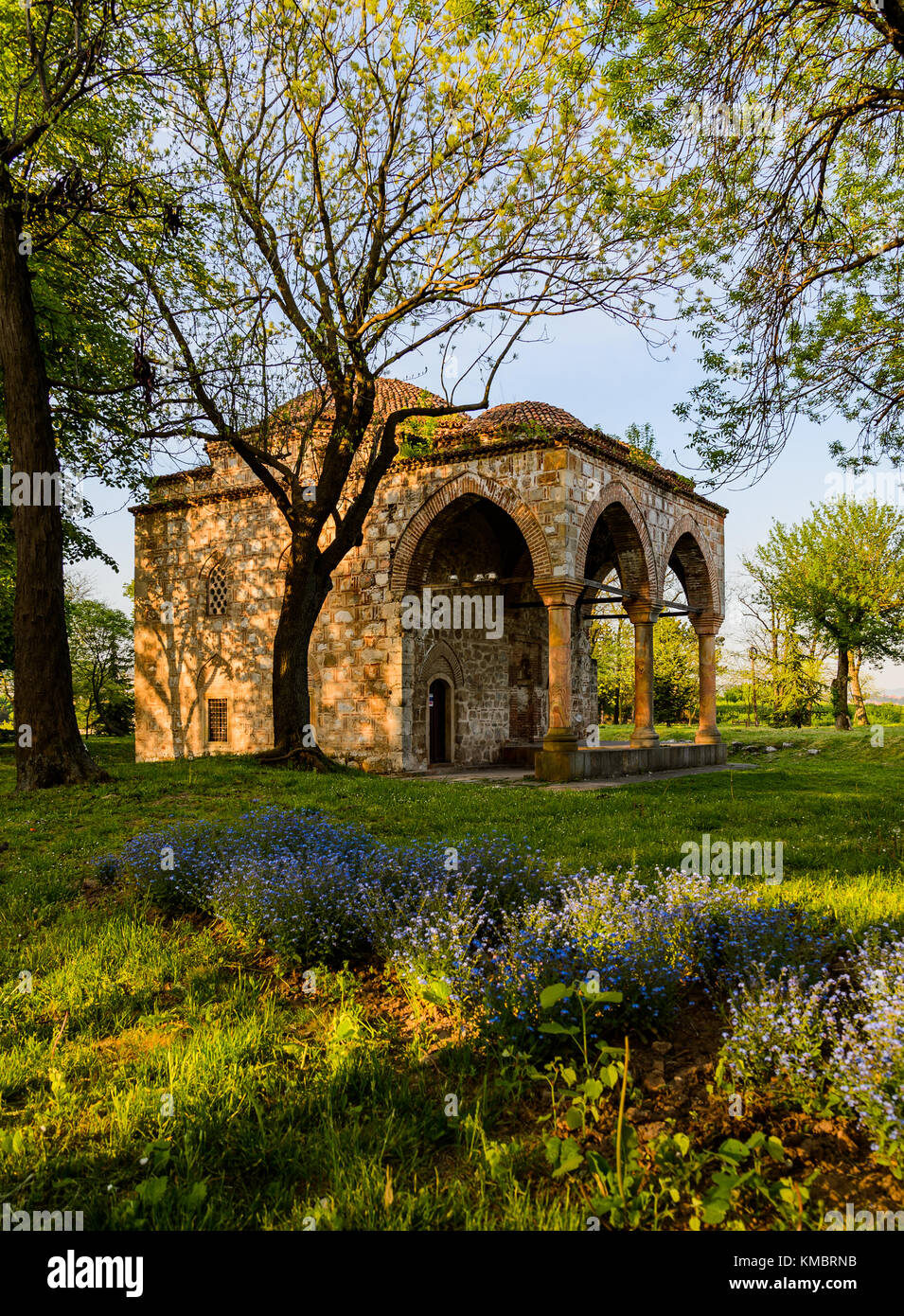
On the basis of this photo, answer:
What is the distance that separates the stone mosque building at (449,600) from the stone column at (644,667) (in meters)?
0.04

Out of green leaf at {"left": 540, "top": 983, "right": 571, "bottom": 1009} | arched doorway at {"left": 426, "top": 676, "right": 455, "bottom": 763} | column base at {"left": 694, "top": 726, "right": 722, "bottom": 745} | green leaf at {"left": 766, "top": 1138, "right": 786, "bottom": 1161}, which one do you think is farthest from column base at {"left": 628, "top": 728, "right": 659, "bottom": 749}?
green leaf at {"left": 766, "top": 1138, "right": 786, "bottom": 1161}

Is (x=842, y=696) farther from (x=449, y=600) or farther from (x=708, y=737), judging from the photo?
(x=449, y=600)

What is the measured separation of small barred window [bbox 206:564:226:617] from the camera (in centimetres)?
1911

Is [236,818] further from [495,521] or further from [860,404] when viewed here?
[495,521]

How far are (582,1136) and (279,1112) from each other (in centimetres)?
102

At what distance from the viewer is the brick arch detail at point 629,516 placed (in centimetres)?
1458

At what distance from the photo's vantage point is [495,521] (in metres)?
19.3

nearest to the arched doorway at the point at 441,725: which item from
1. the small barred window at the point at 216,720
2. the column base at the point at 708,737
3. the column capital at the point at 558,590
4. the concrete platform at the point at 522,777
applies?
the concrete platform at the point at 522,777

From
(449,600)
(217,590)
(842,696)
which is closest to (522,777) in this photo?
(449,600)

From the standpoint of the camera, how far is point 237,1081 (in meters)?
2.92

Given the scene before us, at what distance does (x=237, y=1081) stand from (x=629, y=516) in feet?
48.2

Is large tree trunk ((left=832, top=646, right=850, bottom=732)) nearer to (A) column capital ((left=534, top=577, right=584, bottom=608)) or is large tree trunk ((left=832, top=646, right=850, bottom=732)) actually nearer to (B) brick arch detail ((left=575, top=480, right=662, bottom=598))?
(B) brick arch detail ((left=575, top=480, right=662, bottom=598))

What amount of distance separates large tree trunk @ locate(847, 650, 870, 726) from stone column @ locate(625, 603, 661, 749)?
13756mm
